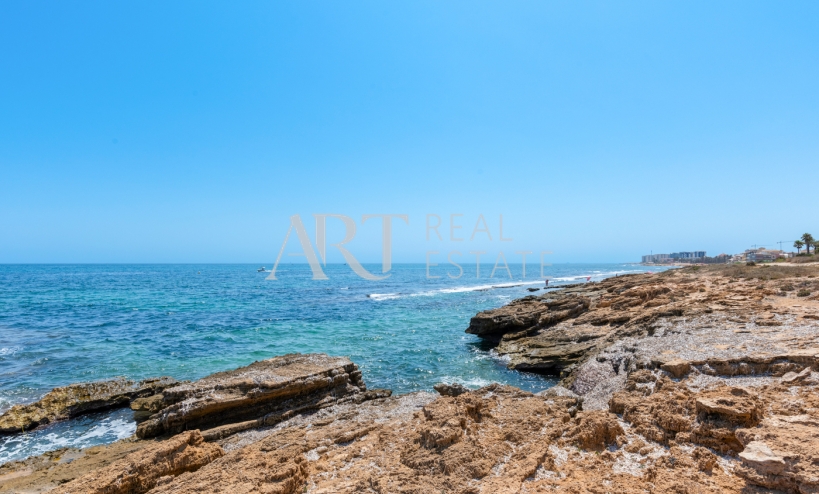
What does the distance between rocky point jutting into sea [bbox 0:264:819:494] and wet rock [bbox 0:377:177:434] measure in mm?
49

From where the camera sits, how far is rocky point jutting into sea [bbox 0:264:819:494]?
524 centimetres

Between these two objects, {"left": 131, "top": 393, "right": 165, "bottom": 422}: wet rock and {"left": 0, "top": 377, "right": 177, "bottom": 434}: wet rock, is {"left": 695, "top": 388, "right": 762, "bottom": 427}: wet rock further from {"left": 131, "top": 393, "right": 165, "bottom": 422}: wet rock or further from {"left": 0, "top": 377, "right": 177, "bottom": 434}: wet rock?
{"left": 0, "top": 377, "right": 177, "bottom": 434}: wet rock

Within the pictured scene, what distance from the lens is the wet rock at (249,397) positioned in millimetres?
8867

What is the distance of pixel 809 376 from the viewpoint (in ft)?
23.4

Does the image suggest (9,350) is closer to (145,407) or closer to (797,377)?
(145,407)

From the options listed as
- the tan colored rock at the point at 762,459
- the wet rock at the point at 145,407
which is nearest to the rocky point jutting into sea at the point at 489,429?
the tan colored rock at the point at 762,459

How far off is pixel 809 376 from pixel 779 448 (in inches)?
150

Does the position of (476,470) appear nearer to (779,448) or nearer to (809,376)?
(779,448)

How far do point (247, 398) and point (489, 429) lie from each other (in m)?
5.96

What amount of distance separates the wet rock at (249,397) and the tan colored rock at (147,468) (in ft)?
6.67

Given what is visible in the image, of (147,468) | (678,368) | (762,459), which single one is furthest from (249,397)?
(678,368)

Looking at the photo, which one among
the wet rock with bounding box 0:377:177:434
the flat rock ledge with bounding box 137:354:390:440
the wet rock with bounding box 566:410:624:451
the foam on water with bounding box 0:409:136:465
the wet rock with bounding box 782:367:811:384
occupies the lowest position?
the foam on water with bounding box 0:409:136:465

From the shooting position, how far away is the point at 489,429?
22.2 feet

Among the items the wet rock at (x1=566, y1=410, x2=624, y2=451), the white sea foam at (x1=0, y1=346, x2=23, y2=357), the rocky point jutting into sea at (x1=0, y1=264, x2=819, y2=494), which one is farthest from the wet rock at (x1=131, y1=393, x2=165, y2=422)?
the white sea foam at (x1=0, y1=346, x2=23, y2=357)
